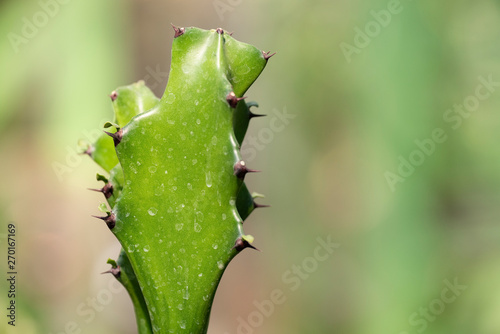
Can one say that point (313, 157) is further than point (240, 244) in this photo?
Yes

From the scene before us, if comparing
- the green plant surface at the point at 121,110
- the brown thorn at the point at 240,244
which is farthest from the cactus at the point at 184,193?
the green plant surface at the point at 121,110

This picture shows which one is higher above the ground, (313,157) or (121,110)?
(121,110)

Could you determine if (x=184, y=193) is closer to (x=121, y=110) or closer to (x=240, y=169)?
(x=240, y=169)

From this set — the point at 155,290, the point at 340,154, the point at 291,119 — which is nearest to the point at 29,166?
the point at 291,119

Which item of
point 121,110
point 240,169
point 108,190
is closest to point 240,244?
point 240,169

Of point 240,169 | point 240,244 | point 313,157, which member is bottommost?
point 313,157

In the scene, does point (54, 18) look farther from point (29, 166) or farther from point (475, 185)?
point (475, 185)
